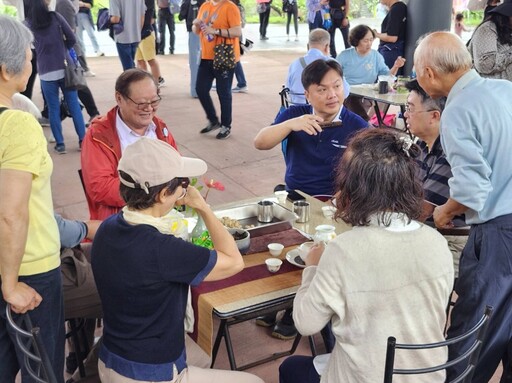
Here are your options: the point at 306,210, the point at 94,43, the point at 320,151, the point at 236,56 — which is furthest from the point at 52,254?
the point at 94,43

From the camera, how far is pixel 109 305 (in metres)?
1.95

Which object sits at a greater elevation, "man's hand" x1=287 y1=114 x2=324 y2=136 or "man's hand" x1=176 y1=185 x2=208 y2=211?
"man's hand" x1=287 y1=114 x2=324 y2=136

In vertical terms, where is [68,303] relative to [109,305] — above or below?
below

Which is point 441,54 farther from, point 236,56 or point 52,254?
point 236,56

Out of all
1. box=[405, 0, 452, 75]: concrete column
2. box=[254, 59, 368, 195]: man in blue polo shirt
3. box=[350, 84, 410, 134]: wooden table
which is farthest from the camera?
box=[405, 0, 452, 75]: concrete column

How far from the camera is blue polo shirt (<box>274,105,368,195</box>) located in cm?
334

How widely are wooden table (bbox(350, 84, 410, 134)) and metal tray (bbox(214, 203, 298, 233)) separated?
Answer: 3.19 meters

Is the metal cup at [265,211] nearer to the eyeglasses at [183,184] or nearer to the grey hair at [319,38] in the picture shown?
the eyeglasses at [183,184]

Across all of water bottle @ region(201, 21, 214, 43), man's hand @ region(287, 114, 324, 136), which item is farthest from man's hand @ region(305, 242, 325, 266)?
water bottle @ region(201, 21, 214, 43)

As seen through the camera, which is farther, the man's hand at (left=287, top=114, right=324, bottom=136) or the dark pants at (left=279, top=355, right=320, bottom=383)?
the man's hand at (left=287, top=114, right=324, bottom=136)

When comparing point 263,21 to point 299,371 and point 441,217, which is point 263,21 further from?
point 299,371

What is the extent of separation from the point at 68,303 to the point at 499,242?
6.18 ft

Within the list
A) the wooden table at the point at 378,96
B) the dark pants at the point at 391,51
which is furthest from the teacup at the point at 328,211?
the dark pants at the point at 391,51

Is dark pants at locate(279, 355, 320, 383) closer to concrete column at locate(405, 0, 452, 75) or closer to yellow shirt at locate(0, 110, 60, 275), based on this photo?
yellow shirt at locate(0, 110, 60, 275)
